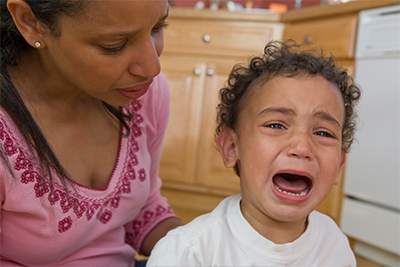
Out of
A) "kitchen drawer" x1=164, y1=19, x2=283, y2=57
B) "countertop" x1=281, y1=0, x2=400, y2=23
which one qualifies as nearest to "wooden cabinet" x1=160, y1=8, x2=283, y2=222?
"kitchen drawer" x1=164, y1=19, x2=283, y2=57

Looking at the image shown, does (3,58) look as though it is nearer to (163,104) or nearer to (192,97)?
(163,104)

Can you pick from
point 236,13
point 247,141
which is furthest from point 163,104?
point 236,13

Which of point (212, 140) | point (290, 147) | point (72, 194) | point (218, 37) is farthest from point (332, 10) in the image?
point (72, 194)

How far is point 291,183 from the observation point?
2.70ft

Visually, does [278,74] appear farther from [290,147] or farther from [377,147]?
[377,147]

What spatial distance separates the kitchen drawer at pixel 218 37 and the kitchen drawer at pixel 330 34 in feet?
0.56

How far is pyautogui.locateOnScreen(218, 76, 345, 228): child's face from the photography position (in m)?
0.78

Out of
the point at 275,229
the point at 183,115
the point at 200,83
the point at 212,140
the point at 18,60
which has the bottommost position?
the point at 212,140

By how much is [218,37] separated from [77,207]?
5.77 feet

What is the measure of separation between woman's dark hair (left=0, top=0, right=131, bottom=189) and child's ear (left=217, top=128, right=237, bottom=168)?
0.35 metres

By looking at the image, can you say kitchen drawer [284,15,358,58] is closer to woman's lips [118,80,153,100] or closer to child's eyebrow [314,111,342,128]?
child's eyebrow [314,111,342,128]

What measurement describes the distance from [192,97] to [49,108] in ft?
5.39

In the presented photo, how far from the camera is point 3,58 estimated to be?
776 mm

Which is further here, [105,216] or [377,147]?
[377,147]
